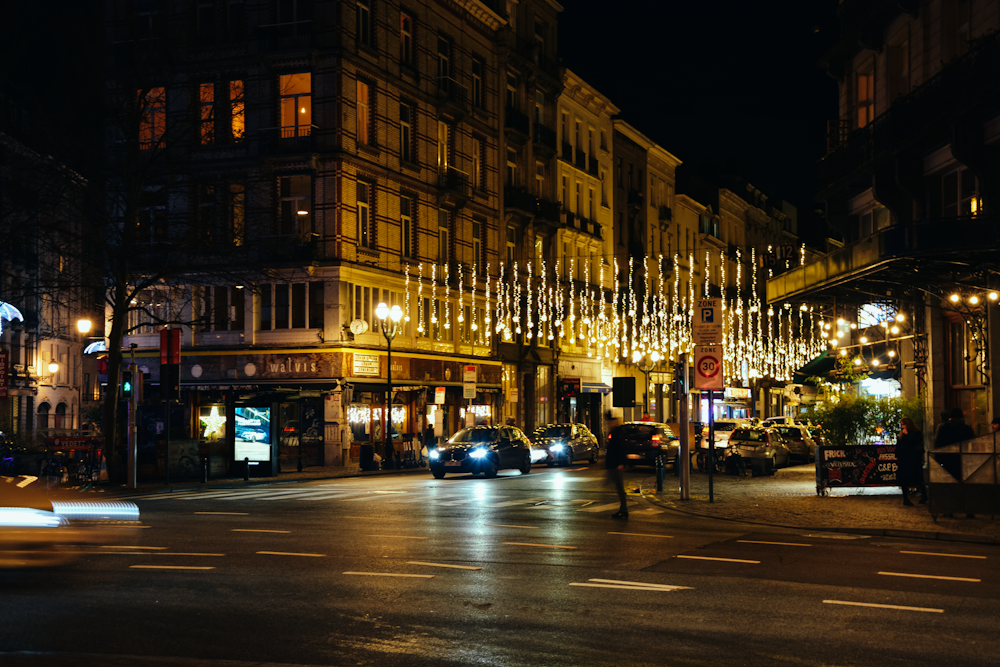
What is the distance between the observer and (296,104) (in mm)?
42844

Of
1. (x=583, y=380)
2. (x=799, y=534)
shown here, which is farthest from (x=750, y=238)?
(x=799, y=534)

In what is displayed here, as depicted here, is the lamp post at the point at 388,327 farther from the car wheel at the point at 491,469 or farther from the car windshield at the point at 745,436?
the car windshield at the point at 745,436

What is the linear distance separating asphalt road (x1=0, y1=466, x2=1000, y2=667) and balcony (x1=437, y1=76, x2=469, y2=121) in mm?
34280

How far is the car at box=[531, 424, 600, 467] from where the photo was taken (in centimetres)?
4291

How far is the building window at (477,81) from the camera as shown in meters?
54.4

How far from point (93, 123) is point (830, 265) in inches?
932

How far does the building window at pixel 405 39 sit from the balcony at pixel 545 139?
13.4 meters

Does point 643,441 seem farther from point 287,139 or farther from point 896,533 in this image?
point 896,533

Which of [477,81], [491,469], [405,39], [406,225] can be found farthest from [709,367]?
[477,81]

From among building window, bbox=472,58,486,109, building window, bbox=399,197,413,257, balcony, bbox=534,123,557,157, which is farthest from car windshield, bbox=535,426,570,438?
balcony, bbox=534,123,557,157

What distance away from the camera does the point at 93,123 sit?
36.0 m

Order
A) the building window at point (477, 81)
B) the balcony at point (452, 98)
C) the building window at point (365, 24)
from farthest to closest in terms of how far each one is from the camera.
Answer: the building window at point (477, 81), the balcony at point (452, 98), the building window at point (365, 24)

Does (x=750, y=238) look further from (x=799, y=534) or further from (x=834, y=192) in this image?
(x=799, y=534)

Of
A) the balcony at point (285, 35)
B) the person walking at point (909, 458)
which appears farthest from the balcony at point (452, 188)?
the person walking at point (909, 458)
